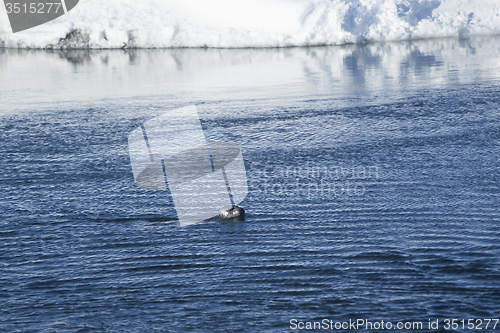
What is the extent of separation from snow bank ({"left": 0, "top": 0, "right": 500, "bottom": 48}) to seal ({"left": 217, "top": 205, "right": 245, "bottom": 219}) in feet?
74.7

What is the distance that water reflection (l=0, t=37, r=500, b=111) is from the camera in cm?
1628

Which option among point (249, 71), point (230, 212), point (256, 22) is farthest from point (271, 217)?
point (256, 22)

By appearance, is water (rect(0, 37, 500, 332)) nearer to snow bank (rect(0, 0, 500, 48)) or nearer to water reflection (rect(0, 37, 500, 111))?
water reflection (rect(0, 37, 500, 111))

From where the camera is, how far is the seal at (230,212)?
24.3 ft

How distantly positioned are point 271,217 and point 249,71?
45.6 feet

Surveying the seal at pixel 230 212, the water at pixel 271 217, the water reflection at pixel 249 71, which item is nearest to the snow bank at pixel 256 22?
the water reflection at pixel 249 71

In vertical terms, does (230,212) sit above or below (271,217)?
above

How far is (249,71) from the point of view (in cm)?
2069

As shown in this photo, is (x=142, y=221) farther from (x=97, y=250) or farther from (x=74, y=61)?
(x=74, y=61)

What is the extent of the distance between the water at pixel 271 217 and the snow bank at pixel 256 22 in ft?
45.2

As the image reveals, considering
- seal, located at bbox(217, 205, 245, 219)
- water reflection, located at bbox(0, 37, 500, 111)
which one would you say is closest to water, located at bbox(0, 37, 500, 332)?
seal, located at bbox(217, 205, 245, 219)

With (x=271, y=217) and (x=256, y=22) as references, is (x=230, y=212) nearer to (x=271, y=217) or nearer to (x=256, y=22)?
(x=271, y=217)

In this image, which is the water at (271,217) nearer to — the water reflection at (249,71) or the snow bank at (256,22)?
the water reflection at (249,71)

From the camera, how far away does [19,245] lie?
274 inches
